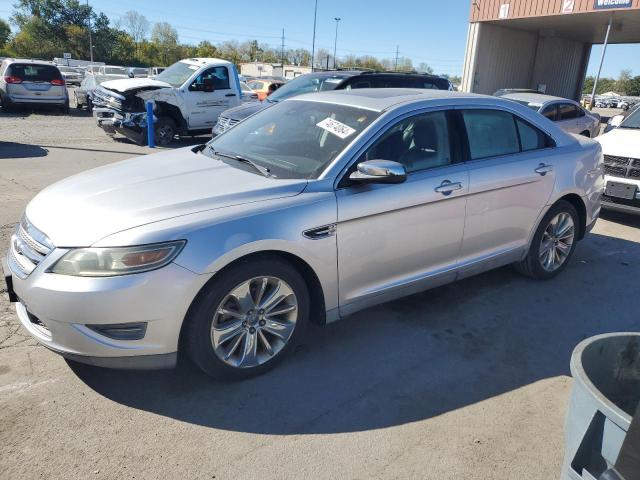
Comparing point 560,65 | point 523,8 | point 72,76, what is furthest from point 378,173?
point 72,76

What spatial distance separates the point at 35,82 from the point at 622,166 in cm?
1714

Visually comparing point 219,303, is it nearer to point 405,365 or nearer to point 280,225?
point 280,225

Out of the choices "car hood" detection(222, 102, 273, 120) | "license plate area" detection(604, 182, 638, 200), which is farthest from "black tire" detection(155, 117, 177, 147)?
"license plate area" detection(604, 182, 638, 200)

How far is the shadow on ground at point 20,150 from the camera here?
9758 mm

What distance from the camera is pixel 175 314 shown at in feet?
8.75

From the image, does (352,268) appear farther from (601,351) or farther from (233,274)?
(601,351)

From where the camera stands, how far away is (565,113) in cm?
1188

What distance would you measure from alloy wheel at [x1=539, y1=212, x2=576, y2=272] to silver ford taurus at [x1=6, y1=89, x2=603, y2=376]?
13 centimetres

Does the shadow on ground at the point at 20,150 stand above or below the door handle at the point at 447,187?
below

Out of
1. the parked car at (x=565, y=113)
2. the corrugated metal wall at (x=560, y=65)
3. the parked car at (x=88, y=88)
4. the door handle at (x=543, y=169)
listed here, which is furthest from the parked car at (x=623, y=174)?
the corrugated metal wall at (x=560, y=65)

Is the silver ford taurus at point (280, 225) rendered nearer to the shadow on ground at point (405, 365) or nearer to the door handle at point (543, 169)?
the door handle at point (543, 169)

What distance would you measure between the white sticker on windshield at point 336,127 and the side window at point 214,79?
365 inches

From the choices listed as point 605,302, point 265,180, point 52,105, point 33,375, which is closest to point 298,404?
point 265,180

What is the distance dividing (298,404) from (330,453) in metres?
0.42
